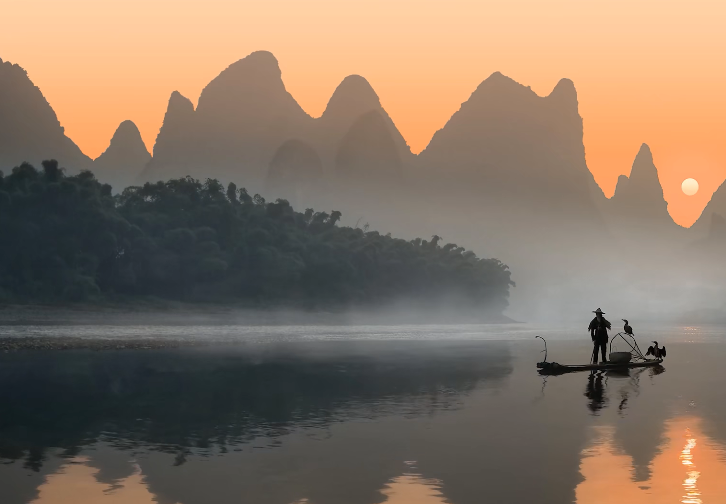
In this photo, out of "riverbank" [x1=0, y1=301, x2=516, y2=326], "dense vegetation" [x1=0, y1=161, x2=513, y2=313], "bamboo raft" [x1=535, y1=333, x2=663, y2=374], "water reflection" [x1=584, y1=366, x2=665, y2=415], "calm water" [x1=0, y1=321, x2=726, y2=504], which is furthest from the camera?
"dense vegetation" [x1=0, y1=161, x2=513, y2=313]

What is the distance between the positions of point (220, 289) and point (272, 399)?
336 feet

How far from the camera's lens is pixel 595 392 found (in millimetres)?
32531

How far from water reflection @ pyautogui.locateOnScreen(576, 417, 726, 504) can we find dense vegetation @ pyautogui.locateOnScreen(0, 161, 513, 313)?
95146mm

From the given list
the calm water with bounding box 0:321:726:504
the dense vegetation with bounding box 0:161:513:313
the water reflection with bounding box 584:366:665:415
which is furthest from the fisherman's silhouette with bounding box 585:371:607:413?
the dense vegetation with bounding box 0:161:513:313

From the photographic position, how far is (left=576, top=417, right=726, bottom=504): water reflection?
15.0 meters

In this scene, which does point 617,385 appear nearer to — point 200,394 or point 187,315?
point 200,394

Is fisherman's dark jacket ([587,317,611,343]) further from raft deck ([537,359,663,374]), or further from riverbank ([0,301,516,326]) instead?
riverbank ([0,301,516,326])

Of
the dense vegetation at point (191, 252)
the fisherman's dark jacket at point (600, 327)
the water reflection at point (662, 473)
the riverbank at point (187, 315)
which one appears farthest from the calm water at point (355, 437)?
the dense vegetation at point (191, 252)

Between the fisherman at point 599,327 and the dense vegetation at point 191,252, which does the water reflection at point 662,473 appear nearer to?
the fisherman at point 599,327

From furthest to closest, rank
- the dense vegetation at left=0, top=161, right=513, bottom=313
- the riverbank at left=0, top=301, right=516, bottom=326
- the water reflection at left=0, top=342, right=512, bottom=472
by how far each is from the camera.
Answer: the dense vegetation at left=0, top=161, right=513, bottom=313 < the riverbank at left=0, top=301, right=516, bottom=326 < the water reflection at left=0, top=342, right=512, bottom=472

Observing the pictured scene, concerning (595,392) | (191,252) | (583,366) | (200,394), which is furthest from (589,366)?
(191,252)

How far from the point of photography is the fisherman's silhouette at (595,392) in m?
27.8

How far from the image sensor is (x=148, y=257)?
4764 inches

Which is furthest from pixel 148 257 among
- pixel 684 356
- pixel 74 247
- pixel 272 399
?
pixel 272 399
